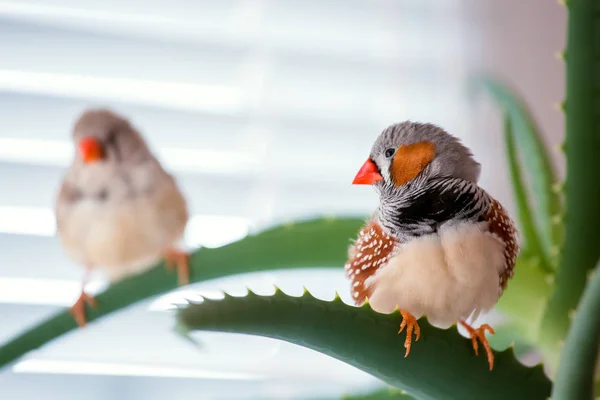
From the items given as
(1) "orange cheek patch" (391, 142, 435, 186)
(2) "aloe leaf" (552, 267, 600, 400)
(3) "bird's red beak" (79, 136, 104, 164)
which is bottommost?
(2) "aloe leaf" (552, 267, 600, 400)

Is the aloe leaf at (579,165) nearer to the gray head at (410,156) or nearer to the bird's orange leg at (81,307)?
the gray head at (410,156)

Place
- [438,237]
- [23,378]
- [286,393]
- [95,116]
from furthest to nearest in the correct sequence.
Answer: [286,393] → [23,378] → [95,116] → [438,237]

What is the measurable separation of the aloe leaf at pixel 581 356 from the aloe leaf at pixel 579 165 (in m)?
0.13

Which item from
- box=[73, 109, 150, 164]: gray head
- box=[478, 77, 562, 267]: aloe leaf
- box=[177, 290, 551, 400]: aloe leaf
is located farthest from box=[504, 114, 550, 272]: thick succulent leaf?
box=[73, 109, 150, 164]: gray head

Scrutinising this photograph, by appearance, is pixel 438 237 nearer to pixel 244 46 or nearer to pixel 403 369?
pixel 403 369

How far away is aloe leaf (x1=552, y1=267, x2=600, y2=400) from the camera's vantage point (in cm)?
33

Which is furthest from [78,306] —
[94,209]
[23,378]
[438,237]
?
[23,378]

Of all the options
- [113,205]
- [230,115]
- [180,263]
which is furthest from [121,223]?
[230,115]

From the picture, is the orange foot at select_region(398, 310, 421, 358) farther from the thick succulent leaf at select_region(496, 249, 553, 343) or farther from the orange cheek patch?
the thick succulent leaf at select_region(496, 249, 553, 343)

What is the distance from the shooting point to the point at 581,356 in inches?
13.3

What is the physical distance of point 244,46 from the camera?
4.09 ft

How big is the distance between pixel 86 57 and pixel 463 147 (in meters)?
0.94

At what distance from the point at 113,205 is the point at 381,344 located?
37 centimetres

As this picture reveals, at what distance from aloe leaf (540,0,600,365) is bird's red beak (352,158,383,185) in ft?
0.62
